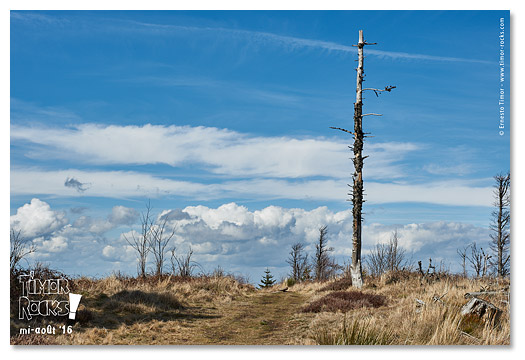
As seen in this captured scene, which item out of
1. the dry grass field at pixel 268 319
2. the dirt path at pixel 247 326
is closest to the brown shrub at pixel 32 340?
the dry grass field at pixel 268 319

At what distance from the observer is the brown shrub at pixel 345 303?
13805 millimetres

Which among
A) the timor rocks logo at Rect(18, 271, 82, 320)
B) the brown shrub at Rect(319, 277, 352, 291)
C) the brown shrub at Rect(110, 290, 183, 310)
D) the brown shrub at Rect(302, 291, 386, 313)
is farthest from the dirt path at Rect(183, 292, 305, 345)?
the brown shrub at Rect(319, 277, 352, 291)

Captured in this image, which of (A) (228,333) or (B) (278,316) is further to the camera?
(B) (278,316)

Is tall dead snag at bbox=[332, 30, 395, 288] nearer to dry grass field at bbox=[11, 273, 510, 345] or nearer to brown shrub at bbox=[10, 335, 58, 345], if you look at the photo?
dry grass field at bbox=[11, 273, 510, 345]

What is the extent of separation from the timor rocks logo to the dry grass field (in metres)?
0.28

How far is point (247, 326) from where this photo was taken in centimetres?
1231

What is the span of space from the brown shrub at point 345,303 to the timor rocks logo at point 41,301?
674 centimetres

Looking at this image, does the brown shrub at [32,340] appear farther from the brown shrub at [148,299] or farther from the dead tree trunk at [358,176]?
the dead tree trunk at [358,176]

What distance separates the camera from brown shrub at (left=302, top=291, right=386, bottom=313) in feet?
45.3
